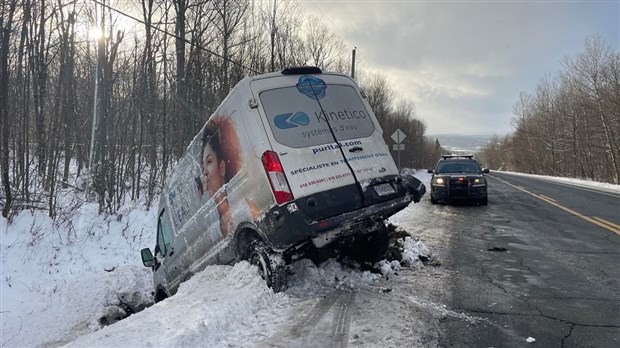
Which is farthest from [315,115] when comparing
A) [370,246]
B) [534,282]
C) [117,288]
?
[117,288]

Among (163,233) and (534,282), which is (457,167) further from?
(163,233)

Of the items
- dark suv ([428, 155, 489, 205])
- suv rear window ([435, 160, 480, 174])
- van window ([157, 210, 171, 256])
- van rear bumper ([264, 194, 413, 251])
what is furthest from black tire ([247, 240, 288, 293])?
suv rear window ([435, 160, 480, 174])

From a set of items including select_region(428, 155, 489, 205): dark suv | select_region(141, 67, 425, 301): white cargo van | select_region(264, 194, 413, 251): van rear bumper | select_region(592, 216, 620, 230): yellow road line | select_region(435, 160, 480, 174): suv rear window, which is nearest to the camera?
select_region(264, 194, 413, 251): van rear bumper

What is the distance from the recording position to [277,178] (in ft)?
14.9

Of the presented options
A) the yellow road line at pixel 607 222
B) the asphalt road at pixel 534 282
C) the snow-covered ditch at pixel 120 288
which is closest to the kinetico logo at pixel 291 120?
the snow-covered ditch at pixel 120 288

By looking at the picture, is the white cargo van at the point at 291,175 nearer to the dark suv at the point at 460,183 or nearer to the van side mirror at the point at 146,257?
the van side mirror at the point at 146,257

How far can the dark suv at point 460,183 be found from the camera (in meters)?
14.5

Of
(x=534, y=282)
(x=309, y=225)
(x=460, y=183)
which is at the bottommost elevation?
(x=534, y=282)

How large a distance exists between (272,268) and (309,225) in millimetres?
709

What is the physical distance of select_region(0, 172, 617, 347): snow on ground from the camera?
3840mm

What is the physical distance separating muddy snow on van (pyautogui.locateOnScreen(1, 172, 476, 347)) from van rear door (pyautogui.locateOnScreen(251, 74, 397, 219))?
1082mm

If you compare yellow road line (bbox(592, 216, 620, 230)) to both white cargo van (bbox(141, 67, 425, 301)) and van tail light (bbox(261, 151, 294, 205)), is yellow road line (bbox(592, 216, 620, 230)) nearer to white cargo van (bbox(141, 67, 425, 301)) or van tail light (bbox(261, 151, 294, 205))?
white cargo van (bbox(141, 67, 425, 301))

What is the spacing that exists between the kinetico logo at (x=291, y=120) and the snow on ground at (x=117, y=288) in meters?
1.78

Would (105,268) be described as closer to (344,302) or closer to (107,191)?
(107,191)
